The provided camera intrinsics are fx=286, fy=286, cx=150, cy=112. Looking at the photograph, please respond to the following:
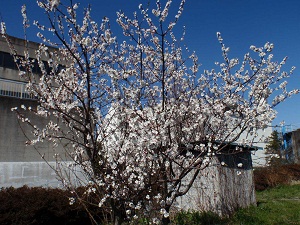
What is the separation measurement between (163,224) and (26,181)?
6312 millimetres

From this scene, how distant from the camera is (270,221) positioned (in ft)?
24.5

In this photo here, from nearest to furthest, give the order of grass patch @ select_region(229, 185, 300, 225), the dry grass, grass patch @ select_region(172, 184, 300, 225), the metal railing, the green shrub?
the green shrub
grass patch @ select_region(172, 184, 300, 225)
grass patch @ select_region(229, 185, 300, 225)
the dry grass
the metal railing

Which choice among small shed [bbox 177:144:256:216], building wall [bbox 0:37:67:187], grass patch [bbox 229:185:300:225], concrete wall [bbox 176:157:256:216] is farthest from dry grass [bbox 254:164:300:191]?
building wall [bbox 0:37:67:187]

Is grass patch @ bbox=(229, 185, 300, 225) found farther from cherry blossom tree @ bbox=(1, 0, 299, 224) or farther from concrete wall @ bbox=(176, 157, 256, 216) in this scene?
cherry blossom tree @ bbox=(1, 0, 299, 224)

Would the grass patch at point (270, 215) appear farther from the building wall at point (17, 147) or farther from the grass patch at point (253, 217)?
the building wall at point (17, 147)

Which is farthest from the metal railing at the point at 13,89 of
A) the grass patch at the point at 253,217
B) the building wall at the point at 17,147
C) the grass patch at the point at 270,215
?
the grass patch at the point at 270,215

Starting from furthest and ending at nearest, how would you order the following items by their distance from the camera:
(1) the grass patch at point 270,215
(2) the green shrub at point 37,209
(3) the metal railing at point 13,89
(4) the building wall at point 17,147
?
1. (3) the metal railing at point 13,89
2. (4) the building wall at point 17,147
3. (1) the grass patch at point 270,215
4. (2) the green shrub at point 37,209

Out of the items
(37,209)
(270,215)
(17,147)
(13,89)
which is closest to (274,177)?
(270,215)

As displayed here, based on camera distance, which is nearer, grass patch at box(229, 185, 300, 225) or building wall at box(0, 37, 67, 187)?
grass patch at box(229, 185, 300, 225)

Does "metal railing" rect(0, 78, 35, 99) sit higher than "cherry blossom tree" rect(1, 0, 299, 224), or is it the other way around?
"metal railing" rect(0, 78, 35, 99)

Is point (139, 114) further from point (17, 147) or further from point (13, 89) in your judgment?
point (13, 89)

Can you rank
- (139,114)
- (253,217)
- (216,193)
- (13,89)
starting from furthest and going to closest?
(13,89)
(216,193)
(253,217)
(139,114)

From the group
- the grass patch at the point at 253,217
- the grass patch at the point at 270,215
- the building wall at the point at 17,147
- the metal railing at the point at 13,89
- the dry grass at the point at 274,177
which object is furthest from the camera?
the metal railing at the point at 13,89

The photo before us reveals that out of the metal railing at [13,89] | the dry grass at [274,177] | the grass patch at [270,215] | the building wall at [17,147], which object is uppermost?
the metal railing at [13,89]
